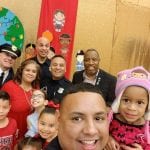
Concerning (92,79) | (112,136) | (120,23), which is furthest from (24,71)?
(120,23)

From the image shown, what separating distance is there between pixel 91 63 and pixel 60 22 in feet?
8.21

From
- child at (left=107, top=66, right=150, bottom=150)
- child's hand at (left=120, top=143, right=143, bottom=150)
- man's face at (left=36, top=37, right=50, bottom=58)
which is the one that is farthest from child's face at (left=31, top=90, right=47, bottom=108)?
child's hand at (left=120, top=143, right=143, bottom=150)

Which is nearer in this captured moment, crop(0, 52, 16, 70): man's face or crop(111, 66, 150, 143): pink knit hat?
crop(111, 66, 150, 143): pink knit hat

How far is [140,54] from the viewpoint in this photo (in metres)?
8.32

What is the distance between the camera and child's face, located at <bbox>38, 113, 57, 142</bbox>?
3428mm

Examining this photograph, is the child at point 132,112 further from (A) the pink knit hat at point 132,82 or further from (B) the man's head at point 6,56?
(B) the man's head at point 6,56

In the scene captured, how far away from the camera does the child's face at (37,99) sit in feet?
12.5

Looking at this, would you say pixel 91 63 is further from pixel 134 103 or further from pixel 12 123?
pixel 134 103

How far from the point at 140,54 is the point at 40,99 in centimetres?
494

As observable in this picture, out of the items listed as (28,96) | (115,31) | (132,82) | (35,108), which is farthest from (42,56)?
(115,31)

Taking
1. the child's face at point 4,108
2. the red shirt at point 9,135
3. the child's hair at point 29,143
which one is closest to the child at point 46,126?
the child's hair at point 29,143

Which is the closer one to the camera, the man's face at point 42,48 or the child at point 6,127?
the child at point 6,127

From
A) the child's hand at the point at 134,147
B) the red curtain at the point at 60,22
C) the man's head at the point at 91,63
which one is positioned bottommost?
the child's hand at the point at 134,147

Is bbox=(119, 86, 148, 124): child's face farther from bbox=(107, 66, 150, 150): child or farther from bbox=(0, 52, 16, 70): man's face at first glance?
bbox=(0, 52, 16, 70): man's face
